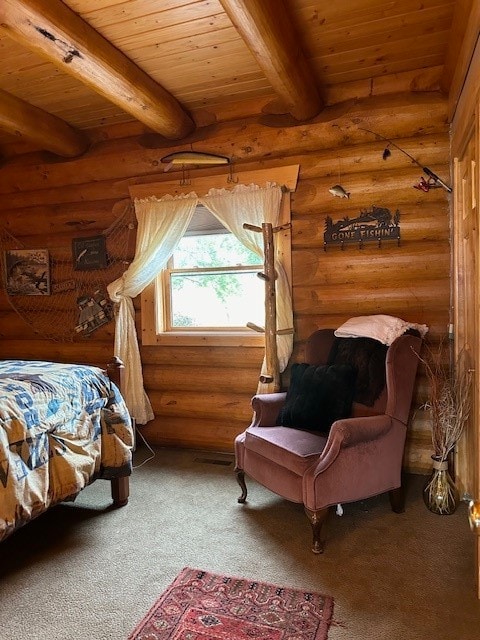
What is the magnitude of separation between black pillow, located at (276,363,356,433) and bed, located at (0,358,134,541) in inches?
39.1

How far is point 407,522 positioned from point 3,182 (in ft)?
14.1

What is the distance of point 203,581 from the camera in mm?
2096

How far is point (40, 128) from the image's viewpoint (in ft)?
12.1

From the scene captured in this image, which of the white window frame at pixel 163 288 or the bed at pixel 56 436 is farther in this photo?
the white window frame at pixel 163 288

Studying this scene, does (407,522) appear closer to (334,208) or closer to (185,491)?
(185,491)

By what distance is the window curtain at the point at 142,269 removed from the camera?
3795 millimetres

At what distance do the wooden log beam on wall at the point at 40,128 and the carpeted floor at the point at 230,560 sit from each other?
266 centimetres

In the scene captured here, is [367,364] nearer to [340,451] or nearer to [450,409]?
[450,409]

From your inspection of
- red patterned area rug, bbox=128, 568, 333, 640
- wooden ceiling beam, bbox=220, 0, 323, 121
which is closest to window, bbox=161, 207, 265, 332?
wooden ceiling beam, bbox=220, 0, 323, 121

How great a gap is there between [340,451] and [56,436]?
1.42 metres

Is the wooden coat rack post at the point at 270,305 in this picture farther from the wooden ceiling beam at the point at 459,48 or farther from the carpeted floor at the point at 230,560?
the wooden ceiling beam at the point at 459,48

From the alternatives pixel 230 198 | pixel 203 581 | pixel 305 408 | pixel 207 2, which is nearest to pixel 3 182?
pixel 230 198

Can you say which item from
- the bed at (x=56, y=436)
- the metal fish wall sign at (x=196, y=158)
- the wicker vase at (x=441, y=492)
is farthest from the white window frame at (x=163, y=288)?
the wicker vase at (x=441, y=492)

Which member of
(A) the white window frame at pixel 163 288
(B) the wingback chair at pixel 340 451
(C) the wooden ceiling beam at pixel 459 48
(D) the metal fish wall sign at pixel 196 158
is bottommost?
(B) the wingback chair at pixel 340 451
